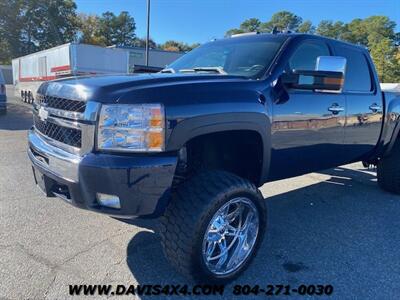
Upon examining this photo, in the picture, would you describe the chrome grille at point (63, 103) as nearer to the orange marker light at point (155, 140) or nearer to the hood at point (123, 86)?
the hood at point (123, 86)

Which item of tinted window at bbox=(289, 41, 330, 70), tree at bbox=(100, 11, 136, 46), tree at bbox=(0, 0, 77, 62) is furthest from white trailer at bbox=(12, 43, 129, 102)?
tree at bbox=(100, 11, 136, 46)

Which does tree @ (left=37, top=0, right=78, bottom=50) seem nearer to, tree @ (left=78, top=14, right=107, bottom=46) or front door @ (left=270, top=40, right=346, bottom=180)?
tree @ (left=78, top=14, right=107, bottom=46)

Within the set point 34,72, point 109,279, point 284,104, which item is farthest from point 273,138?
point 34,72

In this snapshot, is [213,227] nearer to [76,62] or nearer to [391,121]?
[391,121]

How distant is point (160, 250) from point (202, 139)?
44.6 inches

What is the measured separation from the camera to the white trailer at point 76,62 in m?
16.7

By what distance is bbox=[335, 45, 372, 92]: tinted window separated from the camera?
4.33 metres

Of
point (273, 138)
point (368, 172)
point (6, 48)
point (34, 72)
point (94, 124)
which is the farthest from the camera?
point (6, 48)

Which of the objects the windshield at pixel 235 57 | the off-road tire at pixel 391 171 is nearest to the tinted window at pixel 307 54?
the windshield at pixel 235 57

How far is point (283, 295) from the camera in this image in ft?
9.32

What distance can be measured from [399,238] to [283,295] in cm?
179

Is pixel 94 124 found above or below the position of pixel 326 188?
above

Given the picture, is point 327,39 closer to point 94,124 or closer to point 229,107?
point 229,107

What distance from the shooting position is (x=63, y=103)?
9.31 ft
